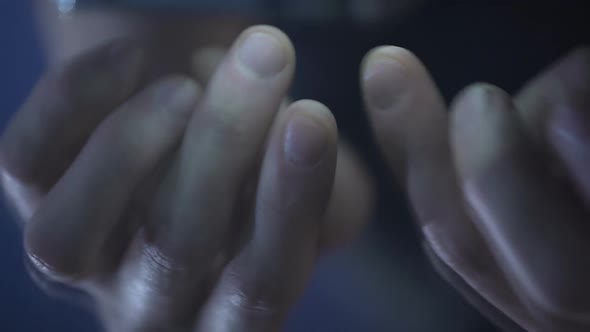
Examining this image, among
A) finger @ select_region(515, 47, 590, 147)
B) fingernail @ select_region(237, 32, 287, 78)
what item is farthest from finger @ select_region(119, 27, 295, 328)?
finger @ select_region(515, 47, 590, 147)

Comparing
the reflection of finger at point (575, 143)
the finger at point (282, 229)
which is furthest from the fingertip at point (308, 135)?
the reflection of finger at point (575, 143)

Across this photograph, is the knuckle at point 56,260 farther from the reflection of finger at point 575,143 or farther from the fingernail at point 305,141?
the reflection of finger at point 575,143

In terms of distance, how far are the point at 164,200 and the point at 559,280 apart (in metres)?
0.19

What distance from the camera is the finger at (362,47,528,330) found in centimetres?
31

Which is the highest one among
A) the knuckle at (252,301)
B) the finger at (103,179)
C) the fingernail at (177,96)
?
the fingernail at (177,96)

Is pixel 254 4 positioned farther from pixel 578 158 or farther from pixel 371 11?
pixel 578 158

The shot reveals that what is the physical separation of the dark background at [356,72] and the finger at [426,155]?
0.01m

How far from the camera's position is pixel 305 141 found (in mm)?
285

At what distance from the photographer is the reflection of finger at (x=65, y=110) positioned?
1.00 feet

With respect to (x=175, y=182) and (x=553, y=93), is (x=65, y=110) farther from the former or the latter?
(x=553, y=93)

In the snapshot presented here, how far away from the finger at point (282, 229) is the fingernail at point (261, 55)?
22 millimetres

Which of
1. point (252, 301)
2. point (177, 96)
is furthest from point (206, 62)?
point (252, 301)

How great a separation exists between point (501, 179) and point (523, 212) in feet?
0.06

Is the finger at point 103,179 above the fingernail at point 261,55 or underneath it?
underneath
